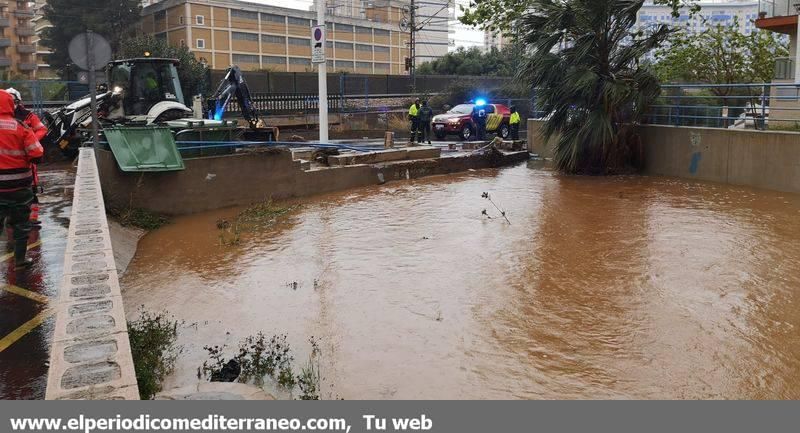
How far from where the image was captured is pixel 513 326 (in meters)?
6.64

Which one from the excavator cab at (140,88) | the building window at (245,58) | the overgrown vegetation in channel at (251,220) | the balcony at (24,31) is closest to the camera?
Result: the overgrown vegetation in channel at (251,220)

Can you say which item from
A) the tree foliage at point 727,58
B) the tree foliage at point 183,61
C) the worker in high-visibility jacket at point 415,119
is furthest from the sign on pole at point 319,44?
the tree foliage at point 727,58

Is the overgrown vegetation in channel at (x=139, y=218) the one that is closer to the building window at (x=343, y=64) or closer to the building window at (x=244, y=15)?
the building window at (x=244, y=15)

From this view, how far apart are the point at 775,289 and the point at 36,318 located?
7.64 metres

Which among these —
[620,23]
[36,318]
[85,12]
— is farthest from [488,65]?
[36,318]

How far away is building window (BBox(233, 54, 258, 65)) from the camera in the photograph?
7650 centimetres

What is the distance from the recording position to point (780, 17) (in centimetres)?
2106

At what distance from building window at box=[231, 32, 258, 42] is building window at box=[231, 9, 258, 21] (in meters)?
1.72

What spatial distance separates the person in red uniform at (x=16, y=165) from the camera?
23.9ft

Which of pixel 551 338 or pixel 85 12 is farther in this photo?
pixel 85 12

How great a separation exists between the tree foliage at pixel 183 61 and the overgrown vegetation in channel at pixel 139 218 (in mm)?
17995

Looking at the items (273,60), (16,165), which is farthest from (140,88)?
(273,60)

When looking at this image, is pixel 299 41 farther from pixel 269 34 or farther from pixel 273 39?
pixel 269 34

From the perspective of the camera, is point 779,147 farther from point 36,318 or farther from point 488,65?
point 488,65
